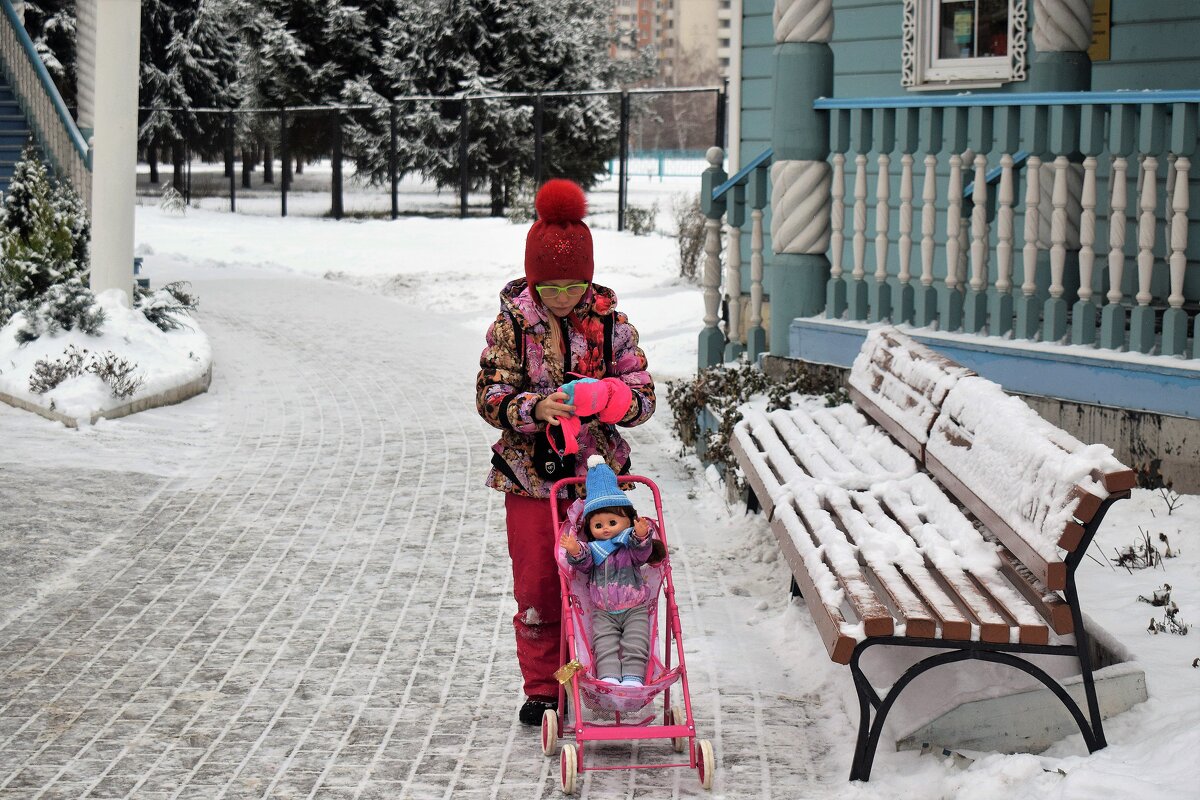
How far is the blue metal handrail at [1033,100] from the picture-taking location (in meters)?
6.62

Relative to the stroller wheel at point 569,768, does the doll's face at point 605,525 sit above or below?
above

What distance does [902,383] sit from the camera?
6.29 metres

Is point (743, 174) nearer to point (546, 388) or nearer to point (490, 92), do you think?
point (546, 388)

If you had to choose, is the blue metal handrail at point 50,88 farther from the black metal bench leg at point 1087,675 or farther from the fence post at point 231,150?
the black metal bench leg at point 1087,675

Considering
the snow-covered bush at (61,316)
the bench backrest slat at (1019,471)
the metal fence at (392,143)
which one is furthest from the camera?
the metal fence at (392,143)

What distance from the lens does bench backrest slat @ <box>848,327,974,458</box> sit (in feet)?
18.9

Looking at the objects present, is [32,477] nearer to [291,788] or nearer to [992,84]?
[291,788]

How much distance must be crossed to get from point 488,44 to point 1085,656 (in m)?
28.0

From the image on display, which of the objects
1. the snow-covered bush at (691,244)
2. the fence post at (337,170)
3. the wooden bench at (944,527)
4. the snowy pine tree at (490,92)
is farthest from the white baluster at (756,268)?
the snowy pine tree at (490,92)

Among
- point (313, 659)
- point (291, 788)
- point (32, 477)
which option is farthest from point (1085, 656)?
point (32, 477)

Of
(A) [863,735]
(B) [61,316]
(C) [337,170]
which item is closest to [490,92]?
(C) [337,170]

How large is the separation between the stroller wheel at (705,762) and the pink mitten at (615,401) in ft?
3.32

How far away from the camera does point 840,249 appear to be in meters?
8.25

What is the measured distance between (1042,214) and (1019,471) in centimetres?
478
